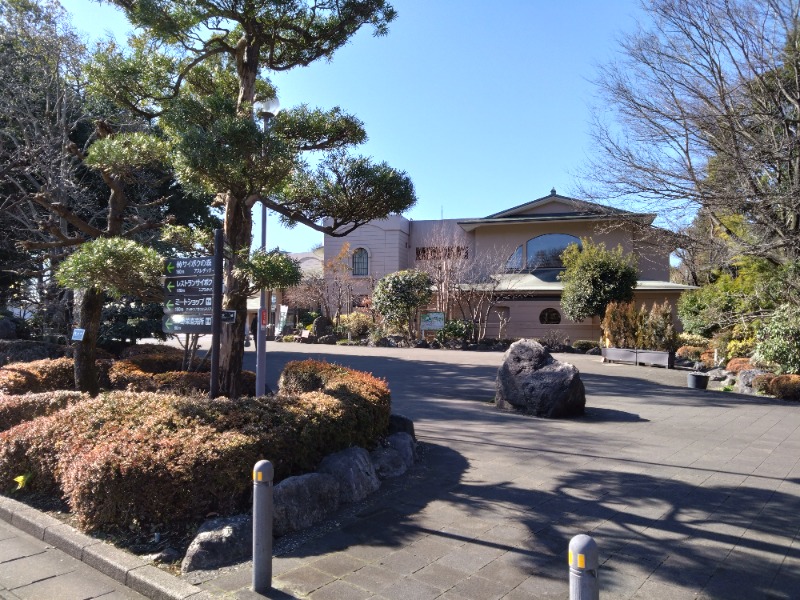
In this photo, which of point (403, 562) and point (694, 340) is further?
point (694, 340)

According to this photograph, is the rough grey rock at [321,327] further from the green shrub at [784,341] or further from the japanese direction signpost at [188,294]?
the japanese direction signpost at [188,294]

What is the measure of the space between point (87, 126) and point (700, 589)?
18.6 meters

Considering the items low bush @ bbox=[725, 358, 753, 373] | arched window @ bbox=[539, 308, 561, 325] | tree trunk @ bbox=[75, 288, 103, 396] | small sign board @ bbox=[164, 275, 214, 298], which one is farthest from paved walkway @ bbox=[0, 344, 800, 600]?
arched window @ bbox=[539, 308, 561, 325]

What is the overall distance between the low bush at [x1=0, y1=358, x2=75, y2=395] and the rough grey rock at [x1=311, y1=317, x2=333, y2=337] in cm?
2209

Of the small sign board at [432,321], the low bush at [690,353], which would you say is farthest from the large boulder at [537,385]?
the small sign board at [432,321]

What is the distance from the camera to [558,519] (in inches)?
211

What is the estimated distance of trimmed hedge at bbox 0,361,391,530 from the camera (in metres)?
4.92

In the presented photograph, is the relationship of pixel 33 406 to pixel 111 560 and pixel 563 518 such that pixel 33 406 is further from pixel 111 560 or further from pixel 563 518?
pixel 563 518

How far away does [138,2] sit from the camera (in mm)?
7340

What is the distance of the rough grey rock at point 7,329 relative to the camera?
672 inches

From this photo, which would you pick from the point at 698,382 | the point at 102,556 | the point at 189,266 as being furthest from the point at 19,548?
the point at 698,382

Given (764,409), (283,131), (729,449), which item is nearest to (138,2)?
(283,131)

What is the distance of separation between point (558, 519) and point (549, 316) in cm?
2672

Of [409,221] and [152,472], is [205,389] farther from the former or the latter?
[409,221]
